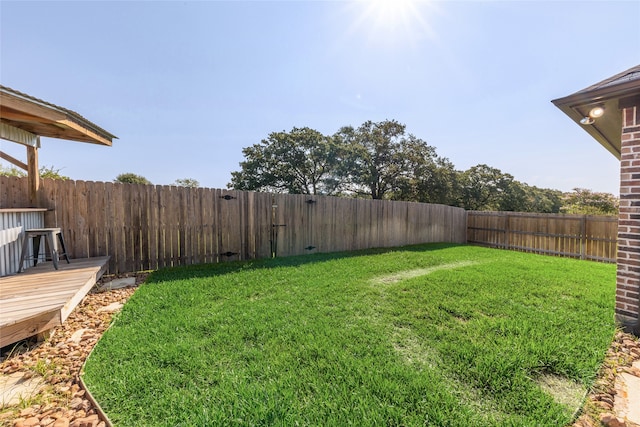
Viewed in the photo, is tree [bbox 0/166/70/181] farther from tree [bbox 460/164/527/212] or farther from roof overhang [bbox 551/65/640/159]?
tree [bbox 460/164/527/212]

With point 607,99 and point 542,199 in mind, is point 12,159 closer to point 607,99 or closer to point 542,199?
point 607,99

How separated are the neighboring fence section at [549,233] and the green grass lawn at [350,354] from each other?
5784mm

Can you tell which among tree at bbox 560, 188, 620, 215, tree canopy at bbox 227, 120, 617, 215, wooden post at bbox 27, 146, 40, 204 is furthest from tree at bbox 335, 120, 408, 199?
wooden post at bbox 27, 146, 40, 204

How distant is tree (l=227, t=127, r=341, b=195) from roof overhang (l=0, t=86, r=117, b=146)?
38.4 feet

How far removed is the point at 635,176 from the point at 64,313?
5961 millimetres

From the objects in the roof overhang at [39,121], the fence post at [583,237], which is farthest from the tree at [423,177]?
the roof overhang at [39,121]

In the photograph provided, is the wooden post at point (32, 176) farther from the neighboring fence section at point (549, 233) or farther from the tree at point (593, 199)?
the tree at point (593, 199)

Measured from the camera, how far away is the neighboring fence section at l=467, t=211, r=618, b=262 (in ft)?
24.7

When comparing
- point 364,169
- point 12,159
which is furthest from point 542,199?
point 12,159

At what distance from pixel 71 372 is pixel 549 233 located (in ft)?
39.7

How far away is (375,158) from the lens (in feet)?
58.5

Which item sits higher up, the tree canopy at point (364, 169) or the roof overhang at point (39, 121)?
the tree canopy at point (364, 169)

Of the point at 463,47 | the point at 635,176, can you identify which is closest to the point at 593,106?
the point at 635,176

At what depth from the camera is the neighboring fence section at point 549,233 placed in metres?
7.54
